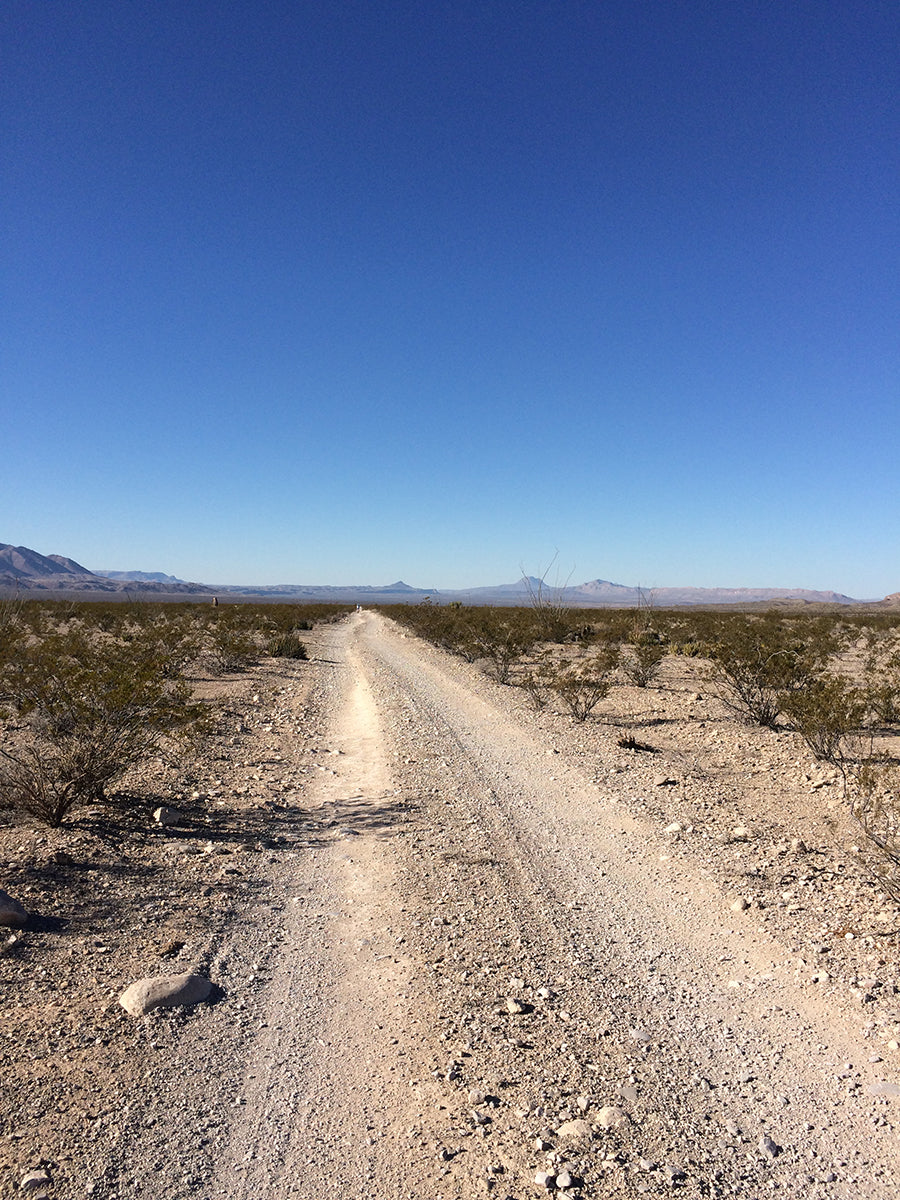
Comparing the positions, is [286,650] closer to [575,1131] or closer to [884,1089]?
[575,1131]

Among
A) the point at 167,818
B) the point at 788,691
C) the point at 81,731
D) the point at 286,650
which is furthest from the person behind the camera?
the point at 286,650

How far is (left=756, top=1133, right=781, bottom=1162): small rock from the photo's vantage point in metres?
2.94

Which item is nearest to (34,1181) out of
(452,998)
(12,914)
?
(452,998)

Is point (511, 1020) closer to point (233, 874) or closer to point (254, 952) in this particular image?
point (254, 952)

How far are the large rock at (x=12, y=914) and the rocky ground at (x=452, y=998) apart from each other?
0.47 feet

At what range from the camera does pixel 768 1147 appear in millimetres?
2971

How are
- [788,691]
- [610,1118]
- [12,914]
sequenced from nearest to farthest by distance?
[610,1118] → [12,914] → [788,691]

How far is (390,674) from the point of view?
19.8 m

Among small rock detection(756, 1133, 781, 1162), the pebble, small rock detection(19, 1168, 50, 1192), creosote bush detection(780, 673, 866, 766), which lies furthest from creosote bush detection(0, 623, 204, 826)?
creosote bush detection(780, 673, 866, 766)

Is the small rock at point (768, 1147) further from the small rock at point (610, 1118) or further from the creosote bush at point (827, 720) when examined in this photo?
the creosote bush at point (827, 720)

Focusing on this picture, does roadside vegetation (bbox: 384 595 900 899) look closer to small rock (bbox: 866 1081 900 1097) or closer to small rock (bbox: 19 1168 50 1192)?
small rock (bbox: 866 1081 900 1097)

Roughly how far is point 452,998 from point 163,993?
173 cm

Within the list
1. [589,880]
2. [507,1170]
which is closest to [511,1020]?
[507,1170]

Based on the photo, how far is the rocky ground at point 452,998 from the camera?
2.91 m
